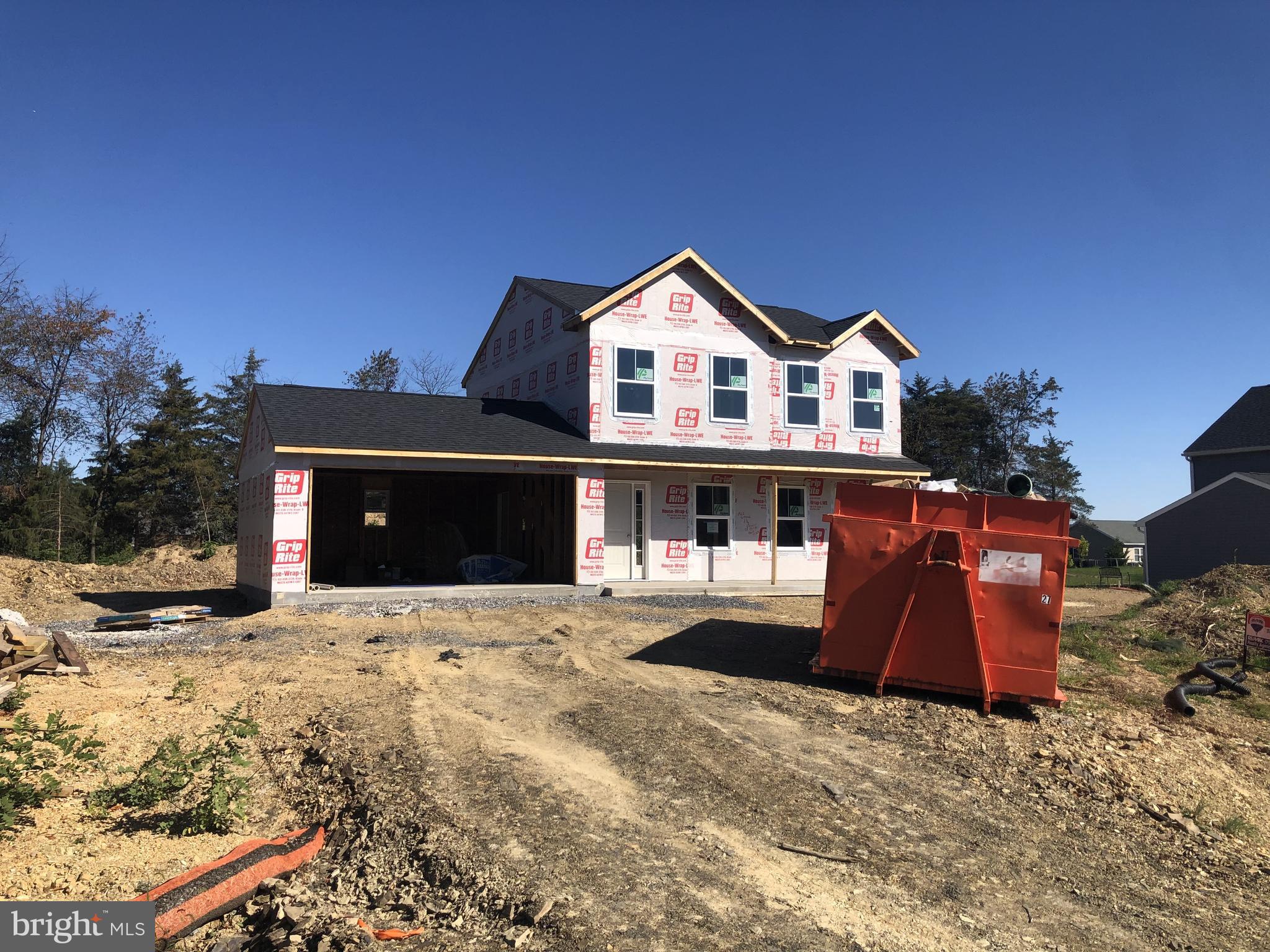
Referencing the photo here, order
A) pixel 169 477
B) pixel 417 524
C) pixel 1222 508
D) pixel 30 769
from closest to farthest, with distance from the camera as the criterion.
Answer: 1. pixel 30 769
2. pixel 417 524
3. pixel 1222 508
4. pixel 169 477

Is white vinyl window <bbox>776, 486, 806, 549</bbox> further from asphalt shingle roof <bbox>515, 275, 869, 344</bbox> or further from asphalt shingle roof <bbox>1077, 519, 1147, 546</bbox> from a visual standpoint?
asphalt shingle roof <bbox>1077, 519, 1147, 546</bbox>

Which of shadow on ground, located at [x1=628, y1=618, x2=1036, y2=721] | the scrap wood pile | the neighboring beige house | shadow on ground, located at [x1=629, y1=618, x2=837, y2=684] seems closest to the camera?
the scrap wood pile

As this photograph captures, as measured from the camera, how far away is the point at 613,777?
20.4 ft

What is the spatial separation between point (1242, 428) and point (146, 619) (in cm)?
4299

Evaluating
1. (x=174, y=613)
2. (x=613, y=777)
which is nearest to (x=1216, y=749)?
(x=613, y=777)

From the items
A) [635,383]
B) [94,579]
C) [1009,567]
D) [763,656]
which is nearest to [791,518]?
[635,383]

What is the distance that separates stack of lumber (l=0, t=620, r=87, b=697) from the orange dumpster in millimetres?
9129

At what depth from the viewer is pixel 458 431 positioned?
17.7m

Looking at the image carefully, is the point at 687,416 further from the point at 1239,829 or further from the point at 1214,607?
the point at 1239,829

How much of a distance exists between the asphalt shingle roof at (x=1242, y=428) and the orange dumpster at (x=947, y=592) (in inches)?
1367

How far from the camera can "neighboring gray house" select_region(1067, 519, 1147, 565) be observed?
196 feet

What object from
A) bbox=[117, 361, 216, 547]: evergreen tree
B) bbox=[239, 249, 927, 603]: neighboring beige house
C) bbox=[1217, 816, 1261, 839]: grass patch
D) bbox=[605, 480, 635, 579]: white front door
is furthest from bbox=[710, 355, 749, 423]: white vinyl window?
bbox=[117, 361, 216, 547]: evergreen tree

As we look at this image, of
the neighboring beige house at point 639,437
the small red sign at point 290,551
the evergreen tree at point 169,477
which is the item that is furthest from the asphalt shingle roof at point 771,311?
the evergreen tree at point 169,477

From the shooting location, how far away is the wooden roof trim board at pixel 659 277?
18.9 metres
